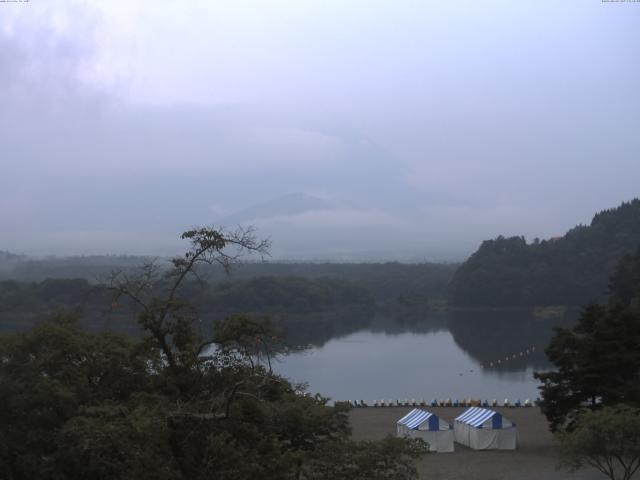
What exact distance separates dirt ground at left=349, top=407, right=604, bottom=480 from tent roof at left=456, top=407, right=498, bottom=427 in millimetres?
458

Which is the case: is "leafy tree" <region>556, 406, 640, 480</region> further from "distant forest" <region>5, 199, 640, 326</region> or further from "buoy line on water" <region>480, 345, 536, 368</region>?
"distant forest" <region>5, 199, 640, 326</region>

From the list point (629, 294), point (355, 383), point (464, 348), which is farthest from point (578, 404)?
point (464, 348)

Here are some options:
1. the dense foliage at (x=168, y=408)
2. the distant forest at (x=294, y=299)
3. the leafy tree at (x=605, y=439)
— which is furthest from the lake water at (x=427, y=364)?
the dense foliage at (x=168, y=408)

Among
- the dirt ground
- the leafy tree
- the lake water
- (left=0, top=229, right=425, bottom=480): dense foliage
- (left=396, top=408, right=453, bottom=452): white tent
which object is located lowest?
the lake water

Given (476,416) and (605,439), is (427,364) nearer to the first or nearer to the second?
(476,416)

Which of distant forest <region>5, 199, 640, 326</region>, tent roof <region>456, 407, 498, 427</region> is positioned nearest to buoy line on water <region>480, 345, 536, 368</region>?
distant forest <region>5, 199, 640, 326</region>

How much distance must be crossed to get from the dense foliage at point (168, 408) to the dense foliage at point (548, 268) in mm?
55430

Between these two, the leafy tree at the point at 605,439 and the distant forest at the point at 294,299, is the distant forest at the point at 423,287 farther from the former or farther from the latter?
the leafy tree at the point at 605,439

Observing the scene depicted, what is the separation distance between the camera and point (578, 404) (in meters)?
12.9

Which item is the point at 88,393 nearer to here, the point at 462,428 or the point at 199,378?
the point at 199,378

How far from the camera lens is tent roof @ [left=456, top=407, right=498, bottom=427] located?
13.3 meters

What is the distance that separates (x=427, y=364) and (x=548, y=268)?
1401 inches

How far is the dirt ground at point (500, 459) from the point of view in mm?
11281

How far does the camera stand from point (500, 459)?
1245 centimetres
